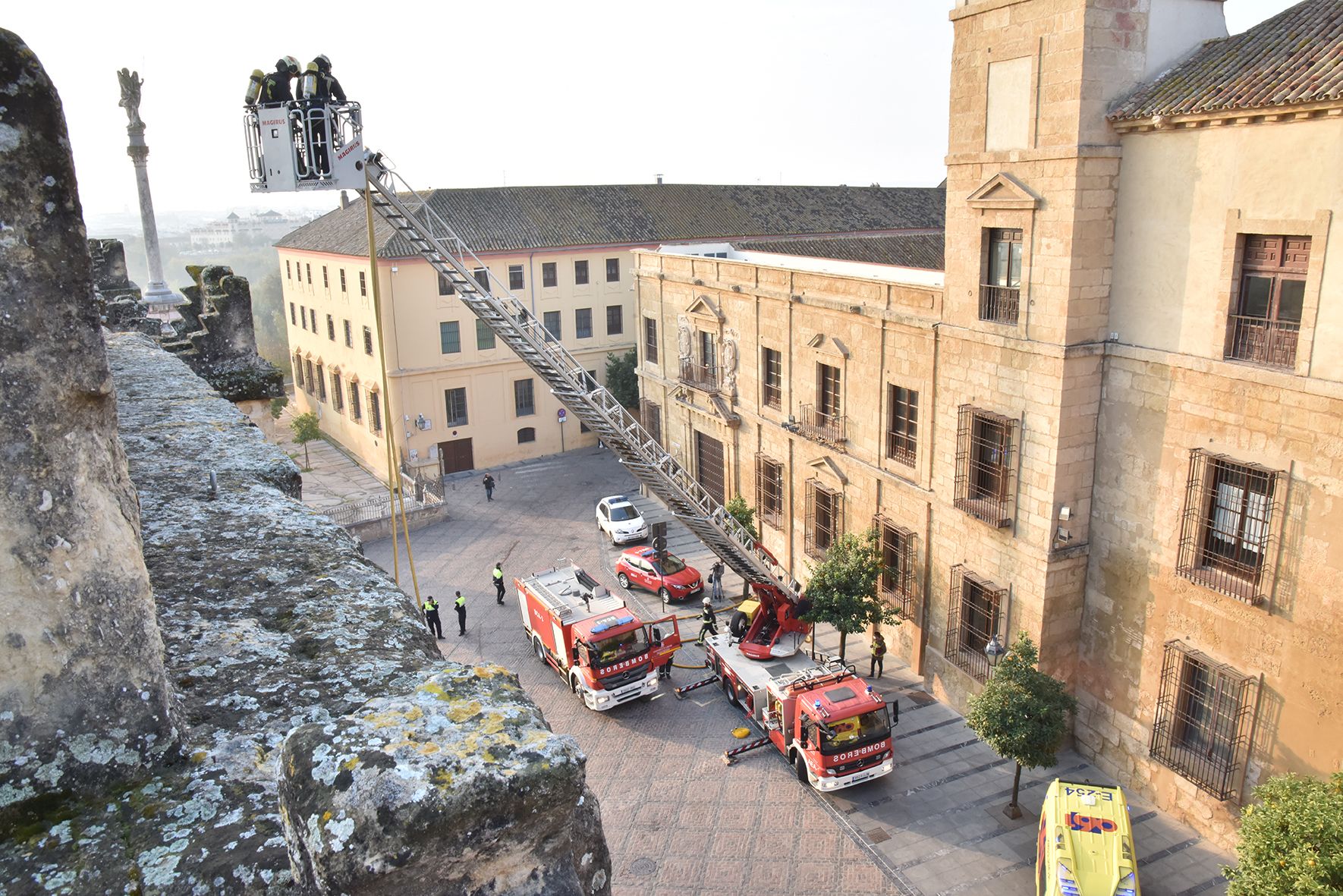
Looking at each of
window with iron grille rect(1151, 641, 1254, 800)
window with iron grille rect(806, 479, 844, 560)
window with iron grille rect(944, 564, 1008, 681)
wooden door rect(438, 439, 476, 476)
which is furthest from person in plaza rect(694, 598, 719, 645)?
wooden door rect(438, 439, 476, 476)

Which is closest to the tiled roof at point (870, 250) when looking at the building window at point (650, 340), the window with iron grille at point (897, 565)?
the building window at point (650, 340)

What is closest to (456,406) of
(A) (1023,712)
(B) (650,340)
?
(B) (650,340)

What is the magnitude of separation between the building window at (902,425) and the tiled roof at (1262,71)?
8258mm

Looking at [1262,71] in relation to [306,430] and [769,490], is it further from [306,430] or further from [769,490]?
[306,430]

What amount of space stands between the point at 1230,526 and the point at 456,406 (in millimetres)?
34832

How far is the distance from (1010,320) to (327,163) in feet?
46.0

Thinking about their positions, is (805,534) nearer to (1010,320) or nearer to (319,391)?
(1010,320)

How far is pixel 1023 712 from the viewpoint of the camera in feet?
59.2

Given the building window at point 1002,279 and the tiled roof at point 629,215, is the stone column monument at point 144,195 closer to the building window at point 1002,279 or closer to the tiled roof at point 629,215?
the tiled roof at point 629,215

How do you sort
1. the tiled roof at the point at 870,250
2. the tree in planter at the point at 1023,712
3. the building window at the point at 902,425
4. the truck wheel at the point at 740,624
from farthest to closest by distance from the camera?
the tiled roof at the point at 870,250
the truck wheel at the point at 740,624
the building window at the point at 902,425
the tree in planter at the point at 1023,712

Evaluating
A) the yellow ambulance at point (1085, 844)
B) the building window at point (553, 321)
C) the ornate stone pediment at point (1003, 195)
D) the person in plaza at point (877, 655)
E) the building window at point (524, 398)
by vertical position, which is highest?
the ornate stone pediment at point (1003, 195)

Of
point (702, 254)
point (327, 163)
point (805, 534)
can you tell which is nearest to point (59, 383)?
point (327, 163)

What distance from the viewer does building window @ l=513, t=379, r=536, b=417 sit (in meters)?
Answer: 46.4

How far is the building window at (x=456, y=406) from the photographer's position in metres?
44.6
